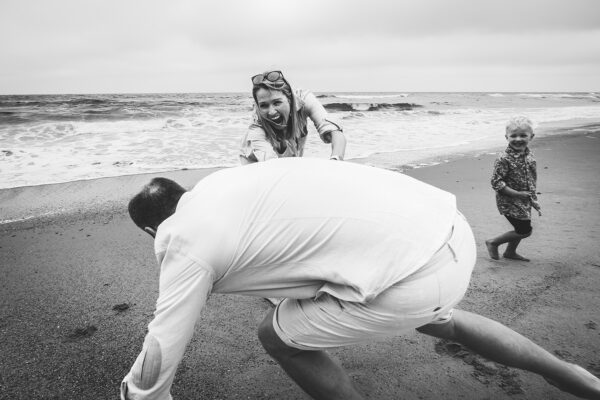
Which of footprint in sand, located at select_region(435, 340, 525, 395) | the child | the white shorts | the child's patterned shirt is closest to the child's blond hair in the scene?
the child

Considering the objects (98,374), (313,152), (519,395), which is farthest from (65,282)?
(313,152)

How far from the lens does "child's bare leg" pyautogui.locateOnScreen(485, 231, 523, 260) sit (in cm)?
338

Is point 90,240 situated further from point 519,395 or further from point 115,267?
point 519,395

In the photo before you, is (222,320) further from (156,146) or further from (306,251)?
(156,146)

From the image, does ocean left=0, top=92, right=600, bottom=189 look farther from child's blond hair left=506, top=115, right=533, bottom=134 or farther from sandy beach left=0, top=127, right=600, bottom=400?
child's blond hair left=506, top=115, right=533, bottom=134

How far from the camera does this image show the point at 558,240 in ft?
Answer: 12.3

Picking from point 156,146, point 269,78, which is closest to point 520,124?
point 269,78

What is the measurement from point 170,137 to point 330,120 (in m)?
9.66

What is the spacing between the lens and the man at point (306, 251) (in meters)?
1.14

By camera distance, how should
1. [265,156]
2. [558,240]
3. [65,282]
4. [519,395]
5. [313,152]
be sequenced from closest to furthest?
[519,395], [265,156], [65,282], [558,240], [313,152]

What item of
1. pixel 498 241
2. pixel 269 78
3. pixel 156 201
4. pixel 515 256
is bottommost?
pixel 515 256

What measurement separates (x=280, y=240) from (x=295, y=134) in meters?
1.68

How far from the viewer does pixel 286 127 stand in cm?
270

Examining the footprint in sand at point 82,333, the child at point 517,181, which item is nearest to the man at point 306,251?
the footprint in sand at point 82,333
